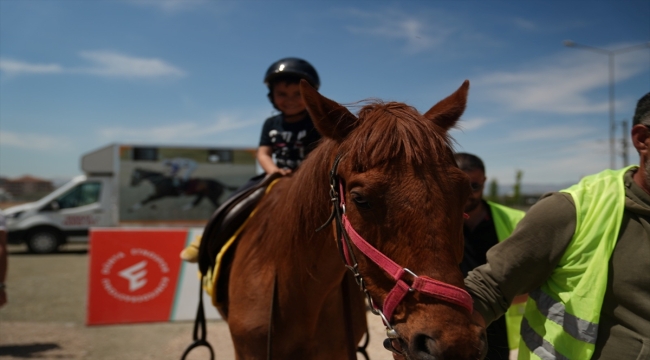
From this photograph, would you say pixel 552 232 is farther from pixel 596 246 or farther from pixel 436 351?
pixel 436 351

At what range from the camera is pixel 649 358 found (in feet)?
4.85

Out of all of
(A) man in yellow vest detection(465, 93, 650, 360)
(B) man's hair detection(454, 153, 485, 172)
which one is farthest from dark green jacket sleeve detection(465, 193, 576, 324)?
(B) man's hair detection(454, 153, 485, 172)

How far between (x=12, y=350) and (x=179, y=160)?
9.74 m

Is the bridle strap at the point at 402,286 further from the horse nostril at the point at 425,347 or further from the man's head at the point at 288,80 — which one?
the man's head at the point at 288,80

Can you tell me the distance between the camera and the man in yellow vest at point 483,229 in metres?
2.62

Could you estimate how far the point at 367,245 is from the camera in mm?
1525

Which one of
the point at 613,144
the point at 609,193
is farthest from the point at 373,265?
the point at 613,144

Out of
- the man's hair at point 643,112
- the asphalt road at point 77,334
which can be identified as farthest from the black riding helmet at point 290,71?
the asphalt road at point 77,334

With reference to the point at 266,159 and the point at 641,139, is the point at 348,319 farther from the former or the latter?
the point at 641,139

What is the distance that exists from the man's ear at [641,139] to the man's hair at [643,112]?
0.08 ft

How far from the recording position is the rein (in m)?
1.32

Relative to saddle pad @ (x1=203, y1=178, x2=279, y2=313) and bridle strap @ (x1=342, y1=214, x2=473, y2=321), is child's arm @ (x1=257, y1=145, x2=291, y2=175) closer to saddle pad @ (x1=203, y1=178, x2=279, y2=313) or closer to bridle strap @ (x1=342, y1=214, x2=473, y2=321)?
saddle pad @ (x1=203, y1=178, x2=279, y2=313)

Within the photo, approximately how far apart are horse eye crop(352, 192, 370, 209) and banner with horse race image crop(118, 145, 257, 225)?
13.6m

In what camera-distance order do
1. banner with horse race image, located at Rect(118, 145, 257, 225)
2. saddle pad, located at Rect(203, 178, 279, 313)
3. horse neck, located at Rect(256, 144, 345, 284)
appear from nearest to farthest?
horse neck, located at Rect(256, 144, 345, 284) < saddle pad, located at Rect(203, 178, 279, 313) < banner with horse race image, located at Rect(118, 145, 257, 225)
